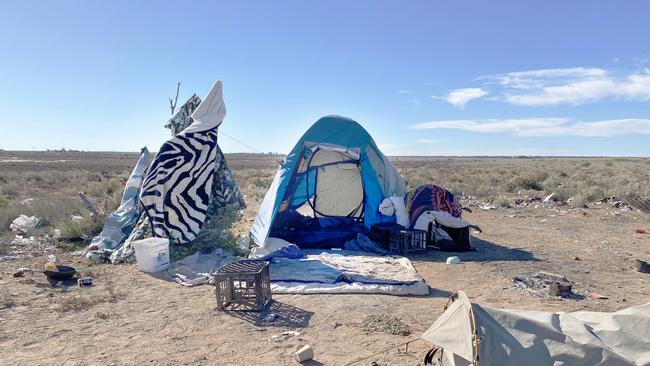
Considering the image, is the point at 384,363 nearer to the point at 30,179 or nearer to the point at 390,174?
the point at 390,174

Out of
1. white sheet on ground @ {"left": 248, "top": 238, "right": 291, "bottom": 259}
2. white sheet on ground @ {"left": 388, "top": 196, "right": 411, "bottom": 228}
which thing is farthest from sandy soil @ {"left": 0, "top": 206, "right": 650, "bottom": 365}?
white sheet on ground @ {"left": 248, "top": 238, "right": 291, "bottom": 259}

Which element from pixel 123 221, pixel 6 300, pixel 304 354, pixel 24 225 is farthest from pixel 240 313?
pixel 24 225

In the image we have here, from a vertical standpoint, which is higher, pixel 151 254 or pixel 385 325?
pixel 151 254

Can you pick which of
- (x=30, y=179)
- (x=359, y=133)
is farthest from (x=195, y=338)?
(x=30, y=179)

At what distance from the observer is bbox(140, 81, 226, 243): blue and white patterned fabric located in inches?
320

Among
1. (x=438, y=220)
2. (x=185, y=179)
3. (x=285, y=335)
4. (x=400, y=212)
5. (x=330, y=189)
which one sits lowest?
→ (x=285, y=335)

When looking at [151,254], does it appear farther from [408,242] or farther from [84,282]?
[408,242]

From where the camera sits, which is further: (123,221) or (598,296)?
(123,221)

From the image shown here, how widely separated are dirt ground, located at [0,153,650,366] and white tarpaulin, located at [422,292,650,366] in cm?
99

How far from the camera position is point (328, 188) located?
10875mm

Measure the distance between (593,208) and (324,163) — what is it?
30.3ft

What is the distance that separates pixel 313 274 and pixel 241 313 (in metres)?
1.62

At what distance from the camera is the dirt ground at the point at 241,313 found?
4590mm

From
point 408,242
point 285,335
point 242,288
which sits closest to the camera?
point 285,335
